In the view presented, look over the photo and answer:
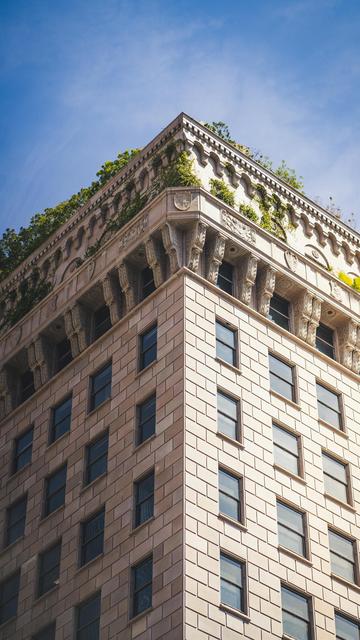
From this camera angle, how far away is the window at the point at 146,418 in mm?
61750

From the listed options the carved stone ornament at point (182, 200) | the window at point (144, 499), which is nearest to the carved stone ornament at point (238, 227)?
the carved stone ornament at point (182, 200)

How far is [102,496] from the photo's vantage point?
6219 centimetres

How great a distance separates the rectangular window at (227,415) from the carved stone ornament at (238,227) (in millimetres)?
8971

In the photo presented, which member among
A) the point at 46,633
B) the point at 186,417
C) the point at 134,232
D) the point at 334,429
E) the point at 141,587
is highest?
the point at 134,232

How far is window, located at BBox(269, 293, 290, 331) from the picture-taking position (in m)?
69.2

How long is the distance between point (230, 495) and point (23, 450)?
14.0 meters

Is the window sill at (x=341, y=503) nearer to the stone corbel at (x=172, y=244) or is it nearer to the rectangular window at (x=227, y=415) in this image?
the rectangular window at (x=227, y=415)

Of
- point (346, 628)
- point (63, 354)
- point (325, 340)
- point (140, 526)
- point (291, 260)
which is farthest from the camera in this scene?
point (63, 354)

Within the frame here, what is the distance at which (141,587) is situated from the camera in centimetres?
5697

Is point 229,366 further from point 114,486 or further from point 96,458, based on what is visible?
point 114,486

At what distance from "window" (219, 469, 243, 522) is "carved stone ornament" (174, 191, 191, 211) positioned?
1300 centimetres

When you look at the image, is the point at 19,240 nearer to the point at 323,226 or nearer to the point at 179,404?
the point at 323,226

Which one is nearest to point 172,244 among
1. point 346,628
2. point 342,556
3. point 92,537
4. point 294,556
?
point 92,537

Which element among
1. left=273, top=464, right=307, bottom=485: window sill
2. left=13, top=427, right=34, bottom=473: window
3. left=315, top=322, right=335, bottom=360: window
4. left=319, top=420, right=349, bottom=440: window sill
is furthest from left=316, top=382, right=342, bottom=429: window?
left=13, top=427, right=34, bottom=473: window
